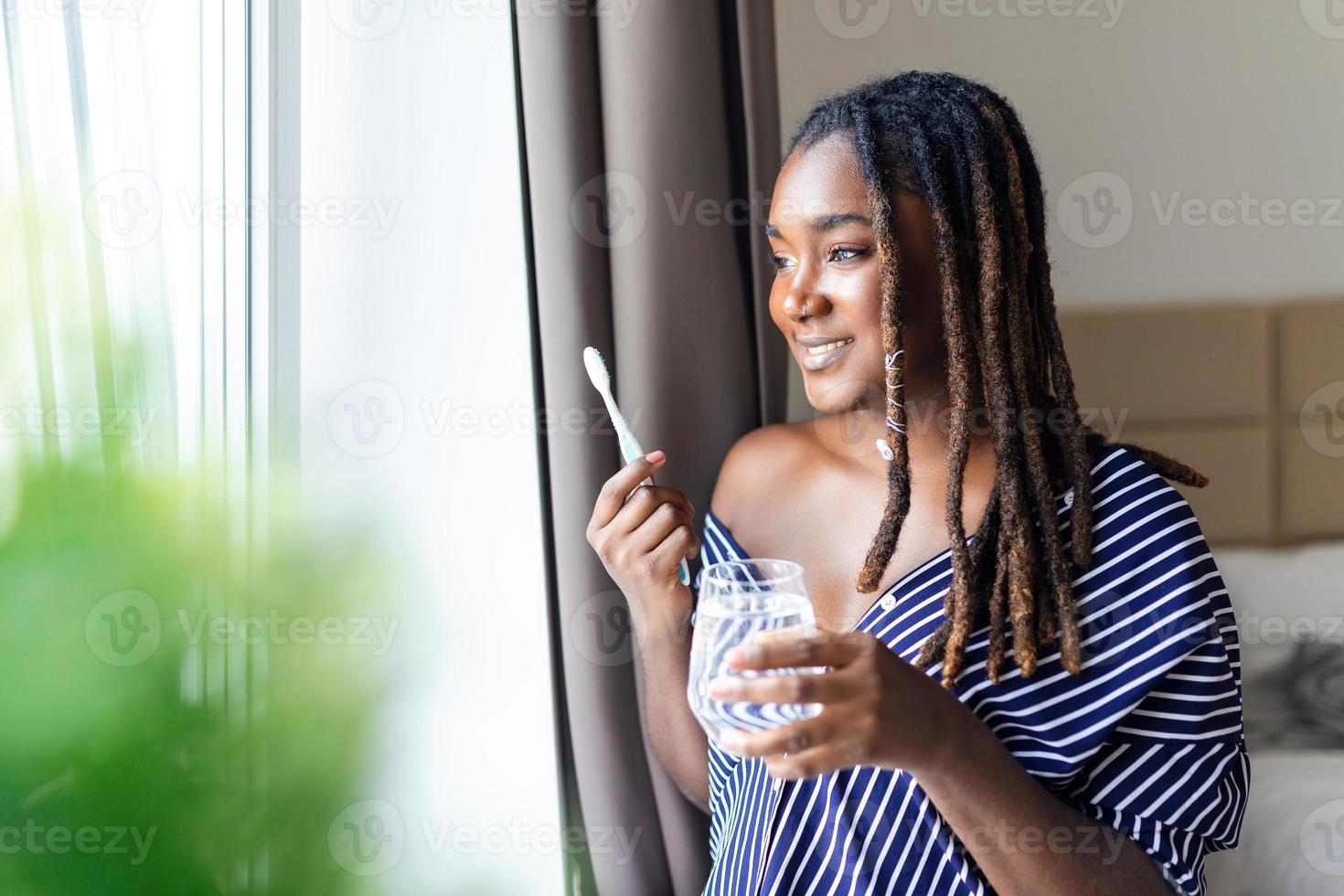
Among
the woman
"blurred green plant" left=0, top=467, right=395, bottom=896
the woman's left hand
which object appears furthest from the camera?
the woman

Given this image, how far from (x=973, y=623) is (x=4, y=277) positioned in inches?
27.8

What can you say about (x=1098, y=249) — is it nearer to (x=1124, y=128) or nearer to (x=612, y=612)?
(x=1124, y=128)

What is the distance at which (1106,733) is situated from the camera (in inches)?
31.3

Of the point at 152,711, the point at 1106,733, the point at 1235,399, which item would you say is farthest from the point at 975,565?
the point at 1235,399

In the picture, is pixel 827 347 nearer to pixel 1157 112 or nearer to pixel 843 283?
pixel 843 283

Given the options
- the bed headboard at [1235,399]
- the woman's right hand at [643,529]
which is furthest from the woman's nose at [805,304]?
the bed headboard at [1235,399]

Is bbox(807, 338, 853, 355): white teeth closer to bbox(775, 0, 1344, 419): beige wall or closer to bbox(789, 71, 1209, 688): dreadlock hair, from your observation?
bbox(789, 71, 1209, 688): dreadlock hair

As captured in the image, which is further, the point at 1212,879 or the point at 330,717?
the point at 1212,879

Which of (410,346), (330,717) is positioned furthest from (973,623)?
(410,346)

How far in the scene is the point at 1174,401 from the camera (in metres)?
1.53

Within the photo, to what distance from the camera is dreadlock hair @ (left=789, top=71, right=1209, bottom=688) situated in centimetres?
83

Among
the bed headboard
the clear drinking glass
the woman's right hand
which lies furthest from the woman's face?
the bed headboard

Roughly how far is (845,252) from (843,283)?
28mm

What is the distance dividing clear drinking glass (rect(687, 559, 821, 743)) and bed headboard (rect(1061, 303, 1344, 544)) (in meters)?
1.05
